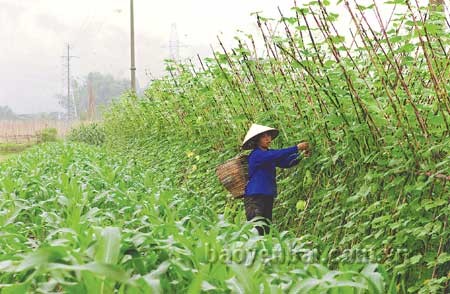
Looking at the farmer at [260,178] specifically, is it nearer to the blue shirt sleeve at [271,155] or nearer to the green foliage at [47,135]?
the blue shirt sleeve at [271,155]

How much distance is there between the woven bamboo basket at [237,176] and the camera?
605 centimetres

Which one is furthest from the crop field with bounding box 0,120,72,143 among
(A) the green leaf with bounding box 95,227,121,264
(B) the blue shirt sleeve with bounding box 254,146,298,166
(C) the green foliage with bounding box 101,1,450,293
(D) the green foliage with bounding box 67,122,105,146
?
(A) the green leaf with bounding box 95,227,121,264

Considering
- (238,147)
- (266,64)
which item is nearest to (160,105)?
(238,147)

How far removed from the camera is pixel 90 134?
2798 centimetres

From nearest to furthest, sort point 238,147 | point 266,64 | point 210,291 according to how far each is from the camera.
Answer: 1. point 210,291
2. point 266,64
3. point 238,147

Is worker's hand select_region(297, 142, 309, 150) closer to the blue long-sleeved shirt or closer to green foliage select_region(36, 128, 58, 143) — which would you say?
the blue long-sleeved shirt

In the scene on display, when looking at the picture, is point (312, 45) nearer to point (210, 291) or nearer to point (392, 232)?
point (392, 232)

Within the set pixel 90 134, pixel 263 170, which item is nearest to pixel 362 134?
pixel 263 170

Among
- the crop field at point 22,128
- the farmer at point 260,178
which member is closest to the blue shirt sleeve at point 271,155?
the farmer at point 260,178

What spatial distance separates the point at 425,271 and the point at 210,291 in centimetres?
164

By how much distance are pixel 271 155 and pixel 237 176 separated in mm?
675

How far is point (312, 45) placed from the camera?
5027 millimetres

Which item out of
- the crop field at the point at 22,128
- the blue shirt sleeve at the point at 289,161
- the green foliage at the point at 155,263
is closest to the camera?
the green foliage at the point at 155,263

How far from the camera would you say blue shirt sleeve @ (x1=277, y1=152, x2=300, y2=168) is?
214 inches
